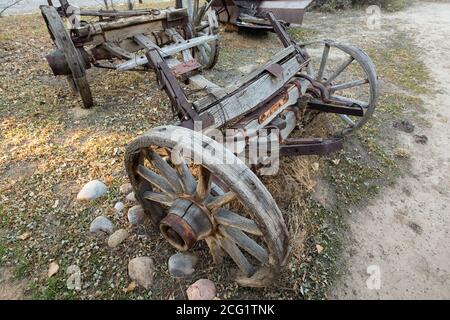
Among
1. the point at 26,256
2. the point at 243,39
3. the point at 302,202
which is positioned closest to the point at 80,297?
the point at 26,256

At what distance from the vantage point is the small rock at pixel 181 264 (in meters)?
2.55

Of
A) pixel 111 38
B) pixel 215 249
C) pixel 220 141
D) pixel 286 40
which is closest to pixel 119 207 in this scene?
pixel 215 249

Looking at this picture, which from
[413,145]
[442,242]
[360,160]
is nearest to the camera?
[442,242]

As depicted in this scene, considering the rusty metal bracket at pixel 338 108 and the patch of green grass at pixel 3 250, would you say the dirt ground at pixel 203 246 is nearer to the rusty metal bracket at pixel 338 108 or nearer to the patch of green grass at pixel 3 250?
the patch of green grass at pixel 3 250

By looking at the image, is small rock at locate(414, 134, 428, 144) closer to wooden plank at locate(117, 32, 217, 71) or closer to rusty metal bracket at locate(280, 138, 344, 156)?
rusty metal bracket at locate(280, 138, 344, 156)

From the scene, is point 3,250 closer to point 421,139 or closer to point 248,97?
point 248,97

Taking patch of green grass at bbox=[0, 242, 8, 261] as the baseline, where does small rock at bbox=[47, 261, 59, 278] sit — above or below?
below

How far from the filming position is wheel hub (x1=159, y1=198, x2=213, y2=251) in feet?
6.91

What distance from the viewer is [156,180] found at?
2.44 meters

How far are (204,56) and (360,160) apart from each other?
318 cm

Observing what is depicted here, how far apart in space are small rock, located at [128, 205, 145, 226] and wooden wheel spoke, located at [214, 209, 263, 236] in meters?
1.07

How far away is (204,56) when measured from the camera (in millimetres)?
5516

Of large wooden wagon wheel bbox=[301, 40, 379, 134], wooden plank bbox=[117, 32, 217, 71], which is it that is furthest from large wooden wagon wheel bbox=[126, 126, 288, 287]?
large wooden wagon wheel bbox=[301, 40, 379, 134]

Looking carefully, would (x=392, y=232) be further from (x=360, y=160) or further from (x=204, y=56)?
(x=204, y=56)
